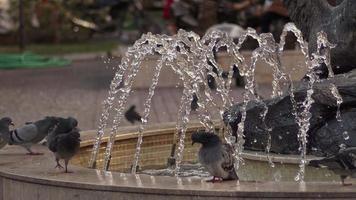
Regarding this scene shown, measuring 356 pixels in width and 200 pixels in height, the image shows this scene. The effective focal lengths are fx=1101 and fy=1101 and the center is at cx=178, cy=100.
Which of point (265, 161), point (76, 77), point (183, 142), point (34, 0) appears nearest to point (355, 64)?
point (265, 161)

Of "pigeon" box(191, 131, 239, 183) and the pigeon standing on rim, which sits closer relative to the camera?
"pigeon" box(191, 131, 239, 183)

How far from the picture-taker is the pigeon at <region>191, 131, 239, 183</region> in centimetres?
685

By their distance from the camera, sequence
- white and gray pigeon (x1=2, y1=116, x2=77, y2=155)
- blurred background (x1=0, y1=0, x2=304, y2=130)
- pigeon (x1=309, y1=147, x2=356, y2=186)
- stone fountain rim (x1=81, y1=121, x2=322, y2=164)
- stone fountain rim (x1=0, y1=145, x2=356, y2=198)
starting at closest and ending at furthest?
1. stone fountain rim (x1=0, y1=145, x2=356, y2=198)
2. pigeon (x1=309, y1=147, x2=356, y2=186)
3. stone fountain rim (x1=81, y1=121, x2=322, y2=164)
4. white and gray pigeon (x1=2, y1=116, x2=77, y2=155)
5. blurred background (x1=0, y1=0, x2=304, y2=130)

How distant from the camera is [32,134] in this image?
8.70 metres

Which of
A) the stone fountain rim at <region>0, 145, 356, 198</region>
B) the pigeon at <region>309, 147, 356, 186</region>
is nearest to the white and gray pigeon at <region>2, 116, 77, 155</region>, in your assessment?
the stone fountain rim at <region>0, 145, 356, 198</region>

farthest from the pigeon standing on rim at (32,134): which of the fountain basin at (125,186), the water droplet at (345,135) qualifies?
the water droplet at (345,135)

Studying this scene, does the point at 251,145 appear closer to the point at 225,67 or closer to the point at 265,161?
the point at 265,161

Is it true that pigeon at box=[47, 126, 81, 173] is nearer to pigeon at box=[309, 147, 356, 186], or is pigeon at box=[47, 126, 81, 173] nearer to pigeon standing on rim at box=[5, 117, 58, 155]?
pigeon standing on rim at box=[5, 117, 58, 155]

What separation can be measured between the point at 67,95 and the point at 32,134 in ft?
34.3

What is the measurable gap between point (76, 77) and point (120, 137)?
12833mm

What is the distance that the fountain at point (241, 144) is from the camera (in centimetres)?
676

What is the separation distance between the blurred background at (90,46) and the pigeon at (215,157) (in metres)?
7.54

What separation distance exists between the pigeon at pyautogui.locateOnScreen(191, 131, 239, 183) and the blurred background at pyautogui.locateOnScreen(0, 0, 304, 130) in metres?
7.54

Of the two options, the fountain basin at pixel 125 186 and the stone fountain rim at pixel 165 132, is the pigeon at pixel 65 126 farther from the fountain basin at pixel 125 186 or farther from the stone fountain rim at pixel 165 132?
the stone fountain rim at pixel 165 132
